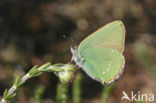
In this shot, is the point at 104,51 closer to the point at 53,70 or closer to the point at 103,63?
the point at 103,63

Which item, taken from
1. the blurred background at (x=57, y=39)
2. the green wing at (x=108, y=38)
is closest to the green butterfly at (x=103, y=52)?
the green wing at (x=108, y=38)

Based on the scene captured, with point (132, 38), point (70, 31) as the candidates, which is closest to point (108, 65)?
point (70, 31)

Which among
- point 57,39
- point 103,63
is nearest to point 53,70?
point 103,63

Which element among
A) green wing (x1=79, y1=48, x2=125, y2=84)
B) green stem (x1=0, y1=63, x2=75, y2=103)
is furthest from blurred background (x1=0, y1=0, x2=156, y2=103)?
green stem (x1=0, y1=63, x2=75, y2=103)

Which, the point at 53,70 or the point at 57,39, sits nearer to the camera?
the point at 53,70

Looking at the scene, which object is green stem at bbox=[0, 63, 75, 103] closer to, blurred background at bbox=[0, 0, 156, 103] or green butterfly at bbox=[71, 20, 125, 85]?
green butterfly at bbox=[71, 20, 125, 85]

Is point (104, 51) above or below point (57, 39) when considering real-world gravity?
above
